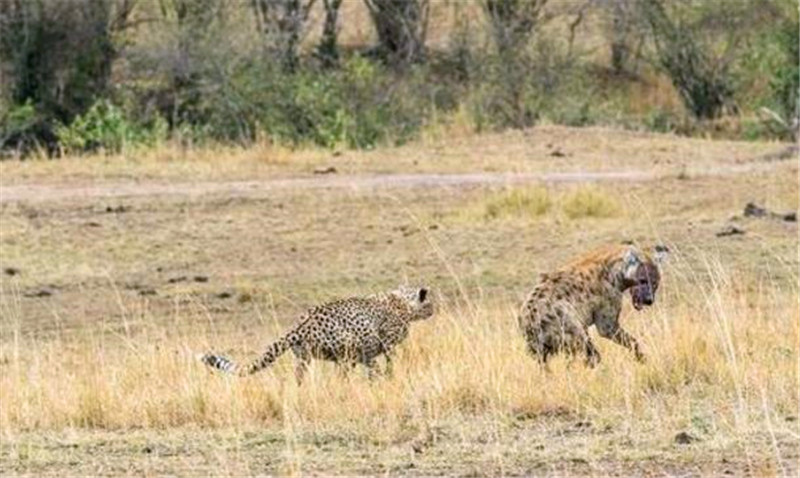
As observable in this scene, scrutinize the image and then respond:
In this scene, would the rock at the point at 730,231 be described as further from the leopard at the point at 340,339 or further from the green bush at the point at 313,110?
the green bush at the point at 313,110

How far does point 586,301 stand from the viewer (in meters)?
11.0

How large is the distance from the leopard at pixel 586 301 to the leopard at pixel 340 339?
75 centimetres

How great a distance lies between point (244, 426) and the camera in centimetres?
959

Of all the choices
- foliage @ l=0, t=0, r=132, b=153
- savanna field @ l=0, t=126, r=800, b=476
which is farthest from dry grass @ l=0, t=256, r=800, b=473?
foliage @ l=0, t=0, r=132, b=153

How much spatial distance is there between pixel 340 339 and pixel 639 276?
5.30 ft

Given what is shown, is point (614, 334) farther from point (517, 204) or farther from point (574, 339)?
point (517, 204)

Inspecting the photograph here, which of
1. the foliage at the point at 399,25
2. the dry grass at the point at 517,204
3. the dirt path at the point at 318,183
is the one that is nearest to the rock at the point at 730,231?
the dry grass at the point at 517,204

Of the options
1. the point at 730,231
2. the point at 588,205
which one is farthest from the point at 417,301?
the point at 588,205

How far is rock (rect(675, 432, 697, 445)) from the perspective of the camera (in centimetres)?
871

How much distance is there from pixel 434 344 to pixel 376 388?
68.0 inches

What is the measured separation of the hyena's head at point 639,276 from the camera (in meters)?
11.1

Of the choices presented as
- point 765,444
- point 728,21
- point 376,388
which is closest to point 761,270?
point 376,388

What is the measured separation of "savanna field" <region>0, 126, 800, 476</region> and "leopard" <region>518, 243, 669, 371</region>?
0.48ft

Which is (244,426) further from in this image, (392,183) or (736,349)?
(392,183)
